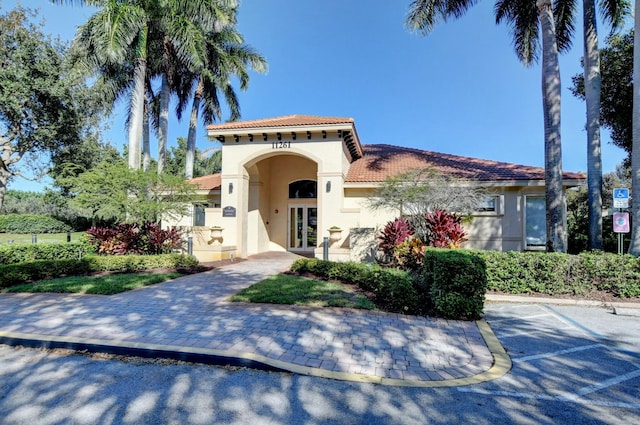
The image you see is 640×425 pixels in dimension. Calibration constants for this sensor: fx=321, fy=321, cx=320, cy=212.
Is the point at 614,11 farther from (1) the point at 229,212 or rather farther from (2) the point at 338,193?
(1) the point at 229,212

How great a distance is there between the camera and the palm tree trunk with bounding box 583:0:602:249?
10828 millimetres

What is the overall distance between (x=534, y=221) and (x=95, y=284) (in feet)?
53.7

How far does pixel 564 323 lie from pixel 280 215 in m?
13.8

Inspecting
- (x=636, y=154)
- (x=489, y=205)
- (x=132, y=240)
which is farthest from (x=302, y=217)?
(x=636, y=154)

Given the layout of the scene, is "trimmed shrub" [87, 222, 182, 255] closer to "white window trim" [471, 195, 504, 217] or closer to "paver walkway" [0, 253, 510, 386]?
"paver walkway" [0, 253, 510, 386]

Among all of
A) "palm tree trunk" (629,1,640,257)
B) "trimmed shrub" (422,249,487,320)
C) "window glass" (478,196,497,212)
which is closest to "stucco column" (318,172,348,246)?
"window glass" (478,196,497,212)

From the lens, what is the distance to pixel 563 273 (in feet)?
26.7

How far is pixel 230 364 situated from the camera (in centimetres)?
405

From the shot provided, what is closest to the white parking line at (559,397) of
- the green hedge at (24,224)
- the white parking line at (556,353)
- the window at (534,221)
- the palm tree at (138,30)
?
the white parking line at (556,353)

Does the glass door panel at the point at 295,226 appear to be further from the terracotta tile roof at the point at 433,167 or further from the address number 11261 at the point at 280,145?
the address number 11261 at the point at 280,145

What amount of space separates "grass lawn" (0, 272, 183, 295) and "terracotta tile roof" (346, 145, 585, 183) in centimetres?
902

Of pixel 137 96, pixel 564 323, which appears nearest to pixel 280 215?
pixel 137 96

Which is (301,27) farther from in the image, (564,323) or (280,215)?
(564,323)

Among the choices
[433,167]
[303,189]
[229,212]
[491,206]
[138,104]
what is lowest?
[229,212]
